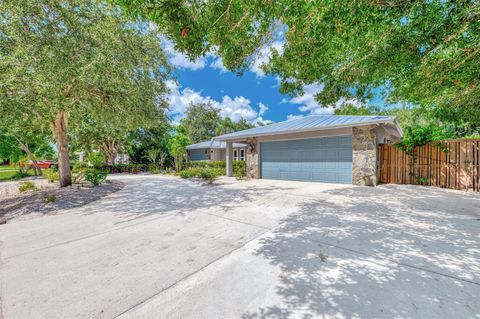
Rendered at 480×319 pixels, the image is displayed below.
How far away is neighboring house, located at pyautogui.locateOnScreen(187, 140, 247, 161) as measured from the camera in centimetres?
2159

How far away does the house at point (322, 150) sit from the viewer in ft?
28.8

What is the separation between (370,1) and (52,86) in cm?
711

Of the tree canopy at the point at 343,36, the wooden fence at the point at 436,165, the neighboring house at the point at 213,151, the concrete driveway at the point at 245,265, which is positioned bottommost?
the concrete driveway at the point at 245,265

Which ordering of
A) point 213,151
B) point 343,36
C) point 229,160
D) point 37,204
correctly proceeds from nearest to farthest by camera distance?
point 343,36 → point 37,204 → point 229,160 → point 213,151

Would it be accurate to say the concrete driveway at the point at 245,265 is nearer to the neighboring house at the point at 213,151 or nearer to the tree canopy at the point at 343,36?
the tree canopy at the point at 343,36

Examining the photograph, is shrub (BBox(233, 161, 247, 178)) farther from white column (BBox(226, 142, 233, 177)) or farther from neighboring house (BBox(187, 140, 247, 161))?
neighboring house (BBox(187, 140, 247, 161))

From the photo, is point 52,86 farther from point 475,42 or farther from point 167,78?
point 475,42

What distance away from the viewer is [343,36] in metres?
3.73

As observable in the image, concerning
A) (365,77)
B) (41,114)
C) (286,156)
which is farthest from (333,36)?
(41,114)

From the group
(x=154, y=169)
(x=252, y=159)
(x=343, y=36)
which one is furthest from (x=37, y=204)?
(x=154, y=169)

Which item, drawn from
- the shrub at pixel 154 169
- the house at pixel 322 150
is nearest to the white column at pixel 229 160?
the house at pixel 322 150

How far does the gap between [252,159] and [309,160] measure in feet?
11.6

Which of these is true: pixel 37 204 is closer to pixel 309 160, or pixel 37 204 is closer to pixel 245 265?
pixel 245 265

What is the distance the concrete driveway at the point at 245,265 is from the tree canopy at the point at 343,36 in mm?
3497
